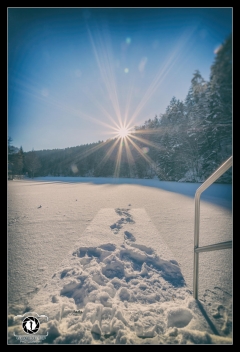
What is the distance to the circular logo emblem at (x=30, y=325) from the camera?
4.10ft

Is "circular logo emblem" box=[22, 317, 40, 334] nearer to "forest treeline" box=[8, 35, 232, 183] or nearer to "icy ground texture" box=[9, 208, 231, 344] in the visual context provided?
"icy ground texture" box=[9, 208, 231, 344]

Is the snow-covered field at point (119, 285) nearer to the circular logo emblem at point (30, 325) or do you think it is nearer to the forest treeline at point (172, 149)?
the circular logo emblem at point (30, 325)

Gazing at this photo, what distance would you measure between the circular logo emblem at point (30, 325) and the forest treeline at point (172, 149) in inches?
53.8

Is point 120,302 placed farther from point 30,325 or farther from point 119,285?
point 30,325

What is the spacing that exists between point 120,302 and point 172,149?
16.7 m

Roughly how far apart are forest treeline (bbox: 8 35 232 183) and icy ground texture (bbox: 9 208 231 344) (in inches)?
54.8

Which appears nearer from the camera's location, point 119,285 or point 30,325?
point 30,325

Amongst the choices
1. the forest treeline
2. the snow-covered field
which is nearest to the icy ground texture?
the snow-covered field

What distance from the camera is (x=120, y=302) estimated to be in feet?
4.63

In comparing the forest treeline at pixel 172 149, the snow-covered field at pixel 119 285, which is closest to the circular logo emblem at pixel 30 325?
the snow-covered field at pixel 119 285

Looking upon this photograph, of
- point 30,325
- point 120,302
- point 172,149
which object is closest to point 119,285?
point 120,302

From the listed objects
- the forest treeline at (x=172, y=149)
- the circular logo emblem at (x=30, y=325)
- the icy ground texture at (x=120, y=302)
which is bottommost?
the circular logo emblem at (x=30, y=325)

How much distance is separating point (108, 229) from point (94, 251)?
2.57 feet
